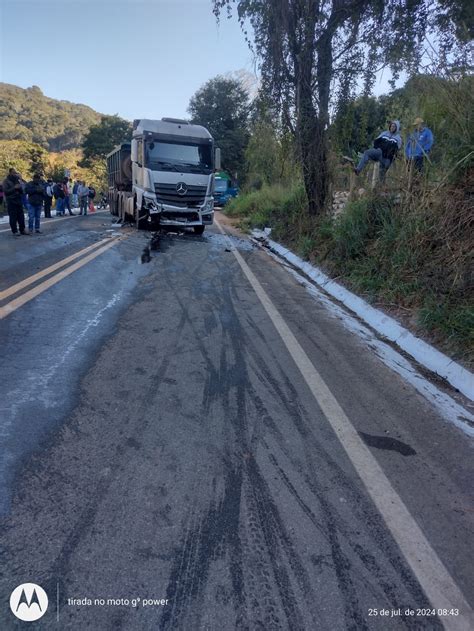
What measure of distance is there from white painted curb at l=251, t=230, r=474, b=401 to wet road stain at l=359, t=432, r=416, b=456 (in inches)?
54.5

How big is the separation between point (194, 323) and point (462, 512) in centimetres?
391

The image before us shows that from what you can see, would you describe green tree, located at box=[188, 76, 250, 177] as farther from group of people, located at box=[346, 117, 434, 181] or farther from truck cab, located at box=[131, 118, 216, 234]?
→ group of people, located at box=[346, 117, 434, 181]

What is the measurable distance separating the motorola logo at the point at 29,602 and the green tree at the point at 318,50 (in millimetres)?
12218

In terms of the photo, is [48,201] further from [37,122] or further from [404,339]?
[37,122]

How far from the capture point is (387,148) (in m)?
9.83

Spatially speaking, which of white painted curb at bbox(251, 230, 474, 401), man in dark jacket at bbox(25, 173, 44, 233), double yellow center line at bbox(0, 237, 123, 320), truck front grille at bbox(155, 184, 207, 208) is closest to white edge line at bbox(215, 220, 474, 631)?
white painted curb at bbox(251, 230, 474, 401)

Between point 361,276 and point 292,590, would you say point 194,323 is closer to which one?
point 361,276

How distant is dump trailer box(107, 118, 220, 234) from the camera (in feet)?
49.1

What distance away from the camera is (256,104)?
14.0 metres

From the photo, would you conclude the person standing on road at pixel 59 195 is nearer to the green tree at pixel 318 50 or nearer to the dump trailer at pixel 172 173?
the dump trailer at pixel 172 173

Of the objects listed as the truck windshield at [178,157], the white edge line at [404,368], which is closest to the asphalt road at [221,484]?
the white edge line at [404,368]

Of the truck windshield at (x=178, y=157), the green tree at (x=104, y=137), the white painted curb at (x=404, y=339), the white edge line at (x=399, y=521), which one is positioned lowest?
the white edge line at (x=399, y=521)

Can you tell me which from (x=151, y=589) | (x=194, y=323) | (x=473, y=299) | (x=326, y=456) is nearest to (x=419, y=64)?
(x=473, y=299)

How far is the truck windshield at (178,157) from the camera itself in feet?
49.1
